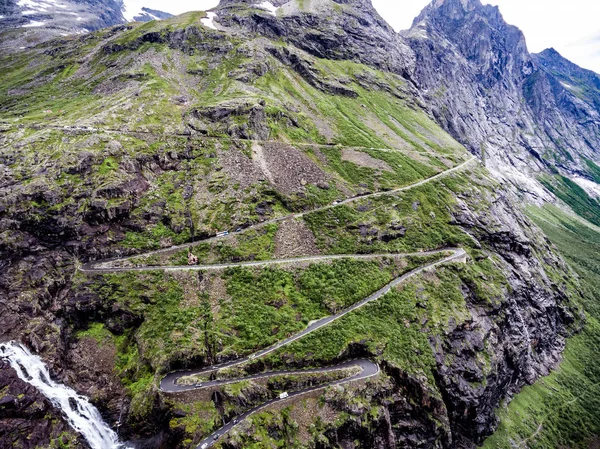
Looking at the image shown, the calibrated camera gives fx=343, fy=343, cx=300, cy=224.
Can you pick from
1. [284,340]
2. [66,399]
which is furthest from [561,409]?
[66,399]

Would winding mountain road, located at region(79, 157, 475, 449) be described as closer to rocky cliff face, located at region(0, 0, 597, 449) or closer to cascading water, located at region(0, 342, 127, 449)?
rocky cliff face, located at region(0, 0, 597, 449)

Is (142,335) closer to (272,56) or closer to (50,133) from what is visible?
(50,133)

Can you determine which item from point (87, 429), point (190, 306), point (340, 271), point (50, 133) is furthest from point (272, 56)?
point (87, 429)

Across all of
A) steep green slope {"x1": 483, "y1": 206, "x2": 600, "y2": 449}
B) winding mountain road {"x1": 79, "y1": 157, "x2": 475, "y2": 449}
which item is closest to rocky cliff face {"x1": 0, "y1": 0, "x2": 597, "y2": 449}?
winding mountain road {"x1": 79, "y1": 157, "x2": 475, "y2": 449}

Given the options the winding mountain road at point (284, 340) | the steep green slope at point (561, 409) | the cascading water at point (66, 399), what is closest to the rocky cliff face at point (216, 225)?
the cascading water at point (66, 399)

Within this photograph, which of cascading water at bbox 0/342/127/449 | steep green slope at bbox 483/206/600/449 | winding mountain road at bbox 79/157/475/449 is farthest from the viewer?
steep green slope at bbox 483/206/600/449

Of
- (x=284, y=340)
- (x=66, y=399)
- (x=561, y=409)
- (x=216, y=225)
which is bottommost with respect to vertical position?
(x=66, y=399)

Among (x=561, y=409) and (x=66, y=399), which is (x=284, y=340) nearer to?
(x=66, y=399)

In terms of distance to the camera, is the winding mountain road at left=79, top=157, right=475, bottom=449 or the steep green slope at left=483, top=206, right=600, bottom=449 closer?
the winding mountain road at left=79, top=157, right=475, bottom=449
